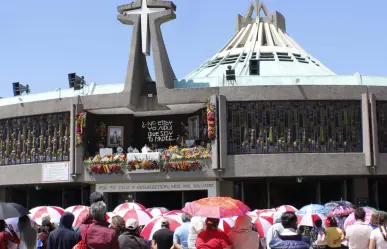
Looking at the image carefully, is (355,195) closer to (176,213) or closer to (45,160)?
(45,160)

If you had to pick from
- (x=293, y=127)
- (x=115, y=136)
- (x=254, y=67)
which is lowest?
(x=115, y=136)

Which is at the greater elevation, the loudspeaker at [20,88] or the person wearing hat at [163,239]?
the loudspeaker at [20,88]

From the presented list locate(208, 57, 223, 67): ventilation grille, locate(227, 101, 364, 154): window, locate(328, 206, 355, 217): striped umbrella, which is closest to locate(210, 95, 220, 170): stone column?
locate(227, 101, 364, 154): window

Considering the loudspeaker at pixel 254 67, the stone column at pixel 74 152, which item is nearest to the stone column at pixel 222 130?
the loudspeaker at pixel 254 67

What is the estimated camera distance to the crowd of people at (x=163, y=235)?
810 centimetres

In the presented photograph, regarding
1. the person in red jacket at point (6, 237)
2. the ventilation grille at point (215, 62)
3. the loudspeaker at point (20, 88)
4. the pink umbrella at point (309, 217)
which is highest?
the ventilation grille at point (215, 62)

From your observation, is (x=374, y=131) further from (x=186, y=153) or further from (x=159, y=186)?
(x=159, y=186)

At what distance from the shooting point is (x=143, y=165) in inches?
1183

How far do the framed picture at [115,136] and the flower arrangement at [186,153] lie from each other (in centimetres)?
334

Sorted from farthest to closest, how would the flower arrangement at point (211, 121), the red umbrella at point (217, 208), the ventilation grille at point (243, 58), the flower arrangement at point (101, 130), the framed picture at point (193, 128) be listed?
the ventilation grille at point (243, 58) < the flower arrangement at point (101, 130) < the framed picture at point (193, 128) < the flower arrangement at point (211, 121) < the red umbrella at point (217, 208)

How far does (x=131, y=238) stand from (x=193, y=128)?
77.4 ft

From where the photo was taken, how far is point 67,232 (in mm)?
9164

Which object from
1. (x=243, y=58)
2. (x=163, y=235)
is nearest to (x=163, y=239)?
(x=163, y=235)

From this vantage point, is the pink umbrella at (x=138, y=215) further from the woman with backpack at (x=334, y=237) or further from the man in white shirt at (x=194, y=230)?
the woman with backpack at (x=334, y=237)
